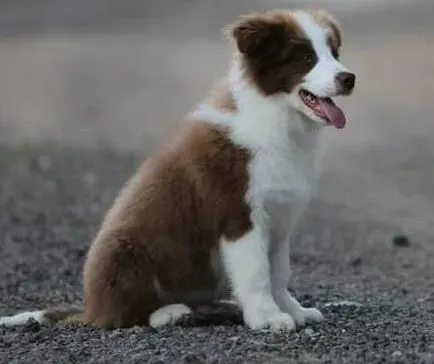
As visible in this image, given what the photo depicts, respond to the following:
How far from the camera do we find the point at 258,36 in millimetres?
7887

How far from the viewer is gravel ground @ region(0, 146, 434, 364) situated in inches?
283

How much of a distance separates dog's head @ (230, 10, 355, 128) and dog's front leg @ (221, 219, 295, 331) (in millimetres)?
788

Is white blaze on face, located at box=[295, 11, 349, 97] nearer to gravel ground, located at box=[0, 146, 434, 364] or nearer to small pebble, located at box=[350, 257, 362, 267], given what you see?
gravel ground, located at box=[0, 146, 434, 364]

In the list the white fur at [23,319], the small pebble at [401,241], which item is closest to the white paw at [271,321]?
the white fur at [23,319]

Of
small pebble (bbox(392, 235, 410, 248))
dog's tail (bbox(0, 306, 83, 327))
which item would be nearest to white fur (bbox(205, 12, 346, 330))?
dog's tail (bbox(0, 306, 83, 327))

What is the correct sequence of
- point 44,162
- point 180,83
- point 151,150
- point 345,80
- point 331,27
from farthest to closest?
1. point 180,83
2. point 151,150
3. point 44,162
4. point 331,27
5. point 345,80

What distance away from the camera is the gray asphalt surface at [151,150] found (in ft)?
24.6

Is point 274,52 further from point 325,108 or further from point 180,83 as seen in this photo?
point 180,83

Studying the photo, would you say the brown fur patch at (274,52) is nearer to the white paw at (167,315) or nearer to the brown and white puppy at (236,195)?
the brown and white puppy at (236,195)

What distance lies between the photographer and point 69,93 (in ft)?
84.2

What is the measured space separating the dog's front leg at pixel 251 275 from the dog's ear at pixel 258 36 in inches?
41.2

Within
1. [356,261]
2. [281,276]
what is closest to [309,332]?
[281,276]

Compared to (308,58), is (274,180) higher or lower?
lower

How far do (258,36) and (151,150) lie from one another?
10620 mm
